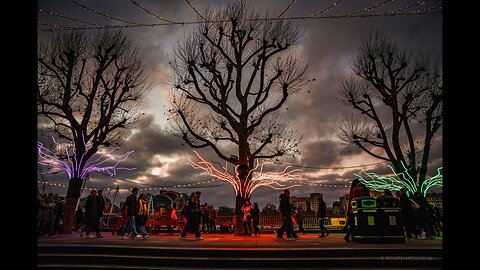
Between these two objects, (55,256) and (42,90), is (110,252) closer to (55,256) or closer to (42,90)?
(55,256)

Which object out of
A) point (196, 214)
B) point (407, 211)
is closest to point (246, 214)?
point (196, 214)

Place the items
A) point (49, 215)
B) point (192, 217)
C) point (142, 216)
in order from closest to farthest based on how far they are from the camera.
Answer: point (192, 217) < point (142, 216) < point (49, 215)

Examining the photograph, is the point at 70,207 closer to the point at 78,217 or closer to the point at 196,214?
the point at 78,217

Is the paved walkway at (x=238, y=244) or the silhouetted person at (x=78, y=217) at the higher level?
the silhouetted person at (x=78, y=217)

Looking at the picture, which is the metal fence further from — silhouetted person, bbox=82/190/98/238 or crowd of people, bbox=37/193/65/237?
silhouetted person, bbox=82/190/98/238

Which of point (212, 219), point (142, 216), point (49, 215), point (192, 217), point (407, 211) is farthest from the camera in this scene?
point (212, 219)

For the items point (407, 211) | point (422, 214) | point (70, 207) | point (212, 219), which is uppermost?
point (70, 207)

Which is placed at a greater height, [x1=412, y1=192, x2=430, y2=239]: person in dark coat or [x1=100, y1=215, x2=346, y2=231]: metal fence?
[x1=412, y1=192, x2=430, y2=239]: person in dark coat

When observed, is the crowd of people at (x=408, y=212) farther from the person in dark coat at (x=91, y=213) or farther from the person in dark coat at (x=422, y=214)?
the person in dark coat at (x=91, y=213)

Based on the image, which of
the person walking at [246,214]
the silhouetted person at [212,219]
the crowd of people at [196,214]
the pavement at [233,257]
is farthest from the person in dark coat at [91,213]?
the silhouetted person at [212,219]

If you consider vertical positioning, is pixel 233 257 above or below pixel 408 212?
below

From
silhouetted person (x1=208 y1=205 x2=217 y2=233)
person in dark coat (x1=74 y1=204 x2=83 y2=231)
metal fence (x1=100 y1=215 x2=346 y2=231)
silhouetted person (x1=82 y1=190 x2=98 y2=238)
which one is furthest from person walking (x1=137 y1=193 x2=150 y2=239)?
metal fence (x1=100 y1=215 x2=346 y2=231)

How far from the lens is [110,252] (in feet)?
33.1

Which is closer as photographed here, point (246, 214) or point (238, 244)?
point (238, 244)
